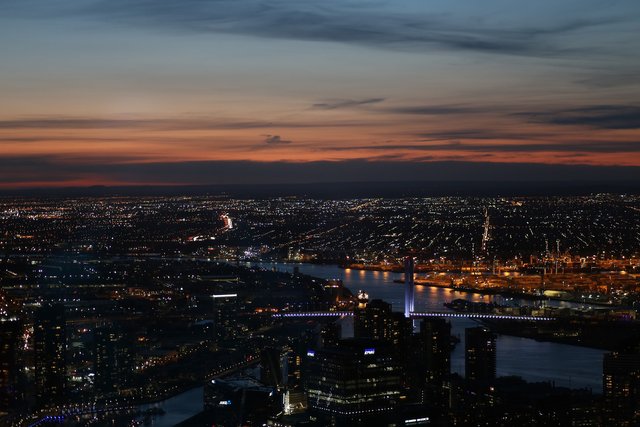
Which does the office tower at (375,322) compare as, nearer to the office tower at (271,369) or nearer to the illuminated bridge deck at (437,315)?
the office tower at (271,369)

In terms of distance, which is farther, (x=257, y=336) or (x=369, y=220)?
(x=369, y=220)

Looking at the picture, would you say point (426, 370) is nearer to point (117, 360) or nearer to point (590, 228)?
point (117, 360)

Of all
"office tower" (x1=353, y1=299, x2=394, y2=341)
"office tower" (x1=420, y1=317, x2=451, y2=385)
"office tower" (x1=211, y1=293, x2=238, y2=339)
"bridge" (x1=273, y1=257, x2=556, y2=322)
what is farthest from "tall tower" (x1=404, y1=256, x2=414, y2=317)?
"office tower" (x1=420, y1=317, x2=451, y2=385)

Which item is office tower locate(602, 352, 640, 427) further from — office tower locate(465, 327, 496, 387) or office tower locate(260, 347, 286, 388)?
office tower locate(260, 347, 286, 388)

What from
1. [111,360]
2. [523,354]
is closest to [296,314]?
[523,354]

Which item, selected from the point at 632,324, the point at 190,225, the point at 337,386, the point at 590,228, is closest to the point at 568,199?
the point at 590,228

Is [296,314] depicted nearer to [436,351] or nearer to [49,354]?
[49,354]

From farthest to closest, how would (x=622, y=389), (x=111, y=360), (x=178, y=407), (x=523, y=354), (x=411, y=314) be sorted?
(x=411, y=314) < (x=523, y=354) < (x=111, y=360) < (x=178, y=407) < (x=622, y=389)
